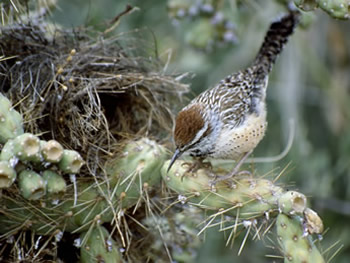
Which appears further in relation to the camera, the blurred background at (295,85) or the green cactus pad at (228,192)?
the blurred background at (295,85)

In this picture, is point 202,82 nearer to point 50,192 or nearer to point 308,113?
point 308,113

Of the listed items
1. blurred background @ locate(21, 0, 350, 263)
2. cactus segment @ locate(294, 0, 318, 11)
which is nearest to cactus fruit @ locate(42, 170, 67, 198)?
cactus segment @ locate(294, 0, 318, 11)

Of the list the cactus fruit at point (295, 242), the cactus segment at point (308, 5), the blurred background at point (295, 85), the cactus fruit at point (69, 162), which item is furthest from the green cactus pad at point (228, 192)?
the blurred background at point (295, 85)

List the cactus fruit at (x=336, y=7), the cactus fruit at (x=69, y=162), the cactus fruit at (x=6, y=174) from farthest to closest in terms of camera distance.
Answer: the cactus fruit at (x=336, y=7)
the cactus fruit at (x=69, y=162)
the cactus fruit at (x=6, y=174)

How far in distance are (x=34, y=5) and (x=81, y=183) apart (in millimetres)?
1142

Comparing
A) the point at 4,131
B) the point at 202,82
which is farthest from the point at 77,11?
the point at 4,131

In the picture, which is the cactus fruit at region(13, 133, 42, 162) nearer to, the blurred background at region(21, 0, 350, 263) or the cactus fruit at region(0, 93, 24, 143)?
the cactus fruit at region(0, 93, 24, 143)

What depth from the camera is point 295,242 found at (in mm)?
2354

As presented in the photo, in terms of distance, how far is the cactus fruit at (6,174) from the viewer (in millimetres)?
2188

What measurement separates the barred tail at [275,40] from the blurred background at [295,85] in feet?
1.73

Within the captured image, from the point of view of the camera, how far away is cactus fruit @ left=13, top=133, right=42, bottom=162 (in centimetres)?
222

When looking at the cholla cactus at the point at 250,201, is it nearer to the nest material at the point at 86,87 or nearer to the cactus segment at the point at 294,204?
the cactus segment at the point at 294,204

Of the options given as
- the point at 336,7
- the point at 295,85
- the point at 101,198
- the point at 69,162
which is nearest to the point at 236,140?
the point at 101,198

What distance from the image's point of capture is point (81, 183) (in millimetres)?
2809
